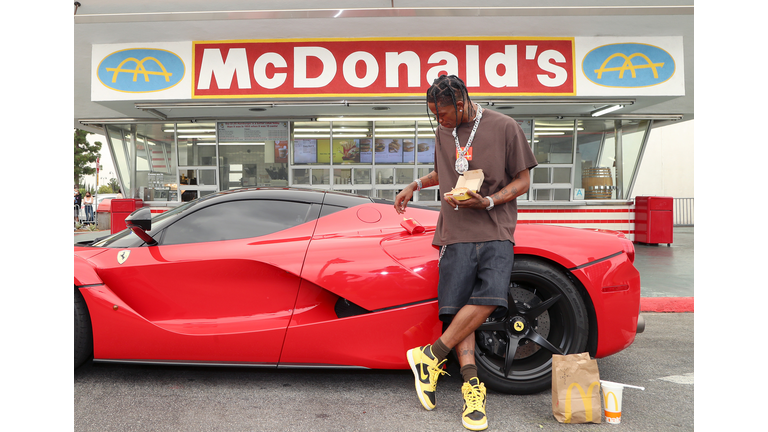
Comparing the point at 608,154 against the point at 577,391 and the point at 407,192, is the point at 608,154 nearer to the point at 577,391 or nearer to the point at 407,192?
the point at 407,192

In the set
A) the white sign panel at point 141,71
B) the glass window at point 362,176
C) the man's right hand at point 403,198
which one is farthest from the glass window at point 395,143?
the man's right hand at point 403,198

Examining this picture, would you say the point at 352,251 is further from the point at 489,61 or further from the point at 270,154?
the point at 270,154

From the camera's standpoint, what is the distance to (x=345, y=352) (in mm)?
2564

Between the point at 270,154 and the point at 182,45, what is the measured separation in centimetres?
312

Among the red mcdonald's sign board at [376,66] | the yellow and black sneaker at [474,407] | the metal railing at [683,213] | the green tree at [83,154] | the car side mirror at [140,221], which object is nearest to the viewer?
the yellow and black sneaker at [474,407]

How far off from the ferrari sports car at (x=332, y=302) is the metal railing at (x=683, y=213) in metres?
18.2

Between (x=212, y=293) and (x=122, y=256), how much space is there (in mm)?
586

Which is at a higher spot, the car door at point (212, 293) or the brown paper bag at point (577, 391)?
the car door at point (212, 293)

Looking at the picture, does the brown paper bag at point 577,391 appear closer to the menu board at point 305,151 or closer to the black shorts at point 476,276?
the black shorts at point 476,276

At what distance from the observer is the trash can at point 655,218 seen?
9930mm

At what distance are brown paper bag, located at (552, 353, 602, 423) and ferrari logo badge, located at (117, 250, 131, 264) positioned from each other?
7.85ft

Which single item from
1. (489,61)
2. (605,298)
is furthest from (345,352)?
(489,61)

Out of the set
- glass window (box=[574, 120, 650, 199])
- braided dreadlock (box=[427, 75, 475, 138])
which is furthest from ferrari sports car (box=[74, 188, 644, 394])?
glass window (box=[574, 120, 650, 199])

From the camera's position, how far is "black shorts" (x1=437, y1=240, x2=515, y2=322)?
2.37 meters
